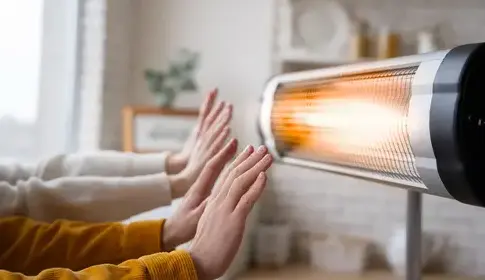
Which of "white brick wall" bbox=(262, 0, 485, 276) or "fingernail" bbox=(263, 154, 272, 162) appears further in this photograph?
"white brick wall" bbox=(262, 0, 485, 276)

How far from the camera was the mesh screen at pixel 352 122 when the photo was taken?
2.11 feet

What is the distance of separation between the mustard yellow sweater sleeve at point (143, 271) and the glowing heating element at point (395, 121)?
236mm

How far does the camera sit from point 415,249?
3.43 feet

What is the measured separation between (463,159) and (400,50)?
152cm

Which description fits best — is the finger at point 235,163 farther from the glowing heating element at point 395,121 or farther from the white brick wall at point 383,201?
the white brick wall at point 383,201

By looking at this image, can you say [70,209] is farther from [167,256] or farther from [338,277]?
[338,277]

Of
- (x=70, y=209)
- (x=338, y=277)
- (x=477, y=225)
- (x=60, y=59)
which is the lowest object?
(x=338, y=277)

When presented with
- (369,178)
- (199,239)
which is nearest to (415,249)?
(369,178)

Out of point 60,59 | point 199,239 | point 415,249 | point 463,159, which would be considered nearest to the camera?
point 463,159

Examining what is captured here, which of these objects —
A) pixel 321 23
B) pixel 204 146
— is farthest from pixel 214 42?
Result: pixel 204 146

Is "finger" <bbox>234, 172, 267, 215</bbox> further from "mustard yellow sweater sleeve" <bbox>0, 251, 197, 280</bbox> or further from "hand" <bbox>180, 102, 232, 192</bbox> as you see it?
"hand" <bbox>180, 102, 232, 192</bbox>

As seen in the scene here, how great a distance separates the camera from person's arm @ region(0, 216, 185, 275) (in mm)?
922

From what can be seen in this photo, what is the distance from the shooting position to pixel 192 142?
3.86ft

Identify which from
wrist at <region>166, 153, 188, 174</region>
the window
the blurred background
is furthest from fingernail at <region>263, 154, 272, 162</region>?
the blurred background
